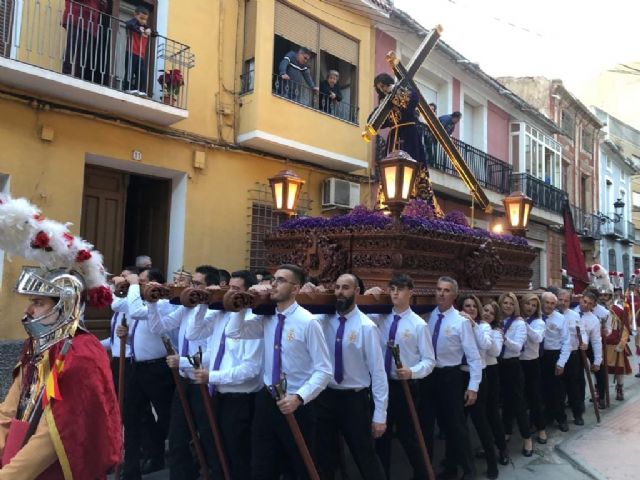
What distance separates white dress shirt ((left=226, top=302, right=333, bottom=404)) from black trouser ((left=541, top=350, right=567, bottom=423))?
427 centimetres

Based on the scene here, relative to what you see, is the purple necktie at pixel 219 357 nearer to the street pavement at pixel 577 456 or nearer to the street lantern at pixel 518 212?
the street pavement at pixel 577 456

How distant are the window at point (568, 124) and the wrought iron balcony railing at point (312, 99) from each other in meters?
13.2

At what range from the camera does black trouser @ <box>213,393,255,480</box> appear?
425cm

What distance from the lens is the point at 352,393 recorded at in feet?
14.0

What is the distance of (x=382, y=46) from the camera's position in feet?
40.7

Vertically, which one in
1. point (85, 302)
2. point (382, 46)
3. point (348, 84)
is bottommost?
point (85, 302)

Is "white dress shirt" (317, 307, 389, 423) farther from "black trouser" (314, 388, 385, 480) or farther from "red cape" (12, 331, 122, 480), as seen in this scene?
"red cape" (12, 331, 122, 480)

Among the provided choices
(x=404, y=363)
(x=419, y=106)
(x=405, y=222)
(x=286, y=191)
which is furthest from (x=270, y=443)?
(x=419, y=106)

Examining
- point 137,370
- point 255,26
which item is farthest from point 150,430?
point 255,26

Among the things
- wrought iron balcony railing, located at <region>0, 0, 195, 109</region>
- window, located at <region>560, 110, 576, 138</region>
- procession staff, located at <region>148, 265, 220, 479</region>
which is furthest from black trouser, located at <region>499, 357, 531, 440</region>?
window, located at <region>560, 110, 576, 138</region>

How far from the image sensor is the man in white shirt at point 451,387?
510 cm

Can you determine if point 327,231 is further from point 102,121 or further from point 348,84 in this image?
point 348,84

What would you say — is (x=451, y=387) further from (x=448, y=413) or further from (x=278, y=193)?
(x=278, y=193)

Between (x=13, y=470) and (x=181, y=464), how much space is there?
216cm
